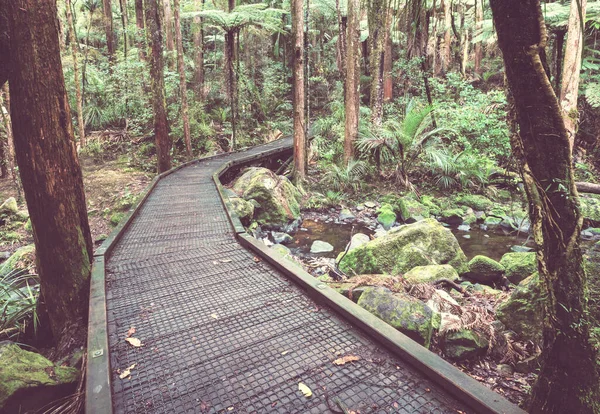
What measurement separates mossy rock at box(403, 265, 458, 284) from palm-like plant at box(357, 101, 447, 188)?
589 centimetres

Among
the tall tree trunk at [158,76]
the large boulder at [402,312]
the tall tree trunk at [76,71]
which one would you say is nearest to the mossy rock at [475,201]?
the large boulder at [402,312]

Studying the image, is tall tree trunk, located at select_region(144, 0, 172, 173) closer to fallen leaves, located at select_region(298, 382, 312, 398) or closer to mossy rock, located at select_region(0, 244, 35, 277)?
mossy rock, located at select_region(0, 244, 35, 277)

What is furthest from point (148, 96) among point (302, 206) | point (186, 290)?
point (186, 290)

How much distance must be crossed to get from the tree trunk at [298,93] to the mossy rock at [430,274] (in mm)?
6097

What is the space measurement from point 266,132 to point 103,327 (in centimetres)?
1552

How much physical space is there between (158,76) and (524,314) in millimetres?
8961

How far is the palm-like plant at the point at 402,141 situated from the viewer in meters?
9.95

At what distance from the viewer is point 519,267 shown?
17.1 feet

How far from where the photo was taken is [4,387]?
2203 millimetres

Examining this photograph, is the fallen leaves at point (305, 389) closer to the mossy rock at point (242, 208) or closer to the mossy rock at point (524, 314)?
the mossy rock at point (524, 314)

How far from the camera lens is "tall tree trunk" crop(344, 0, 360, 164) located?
10.1 meters

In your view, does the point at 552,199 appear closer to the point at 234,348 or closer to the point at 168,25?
the point at 234,348

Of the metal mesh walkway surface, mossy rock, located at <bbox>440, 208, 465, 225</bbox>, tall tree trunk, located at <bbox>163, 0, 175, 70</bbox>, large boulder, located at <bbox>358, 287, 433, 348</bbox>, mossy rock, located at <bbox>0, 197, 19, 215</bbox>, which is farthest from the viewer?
tall tree trunk, located at <bbox>163, 0, 175, 70</bbox>

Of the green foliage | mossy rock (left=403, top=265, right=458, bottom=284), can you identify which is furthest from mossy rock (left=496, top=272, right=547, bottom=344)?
the green foliage
